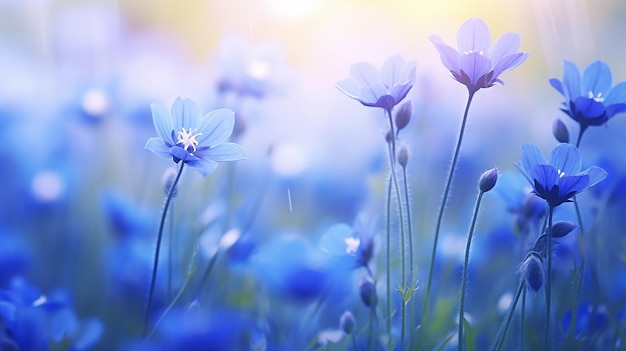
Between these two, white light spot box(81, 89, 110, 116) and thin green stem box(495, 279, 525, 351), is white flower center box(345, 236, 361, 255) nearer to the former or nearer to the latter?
thin green stem box(495, 279, 525, 351)

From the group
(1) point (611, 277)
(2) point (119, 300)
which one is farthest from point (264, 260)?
(1) point (611, 277)

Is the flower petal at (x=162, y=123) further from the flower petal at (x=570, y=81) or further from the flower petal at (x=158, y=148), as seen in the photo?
the flower petal at (x=570, y=81)

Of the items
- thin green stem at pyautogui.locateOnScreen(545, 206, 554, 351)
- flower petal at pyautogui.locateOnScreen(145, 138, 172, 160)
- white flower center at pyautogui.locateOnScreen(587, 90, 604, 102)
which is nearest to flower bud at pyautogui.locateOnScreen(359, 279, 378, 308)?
thin green stem at pyautogui.locateOnScreen(545, 206, 554, 351)

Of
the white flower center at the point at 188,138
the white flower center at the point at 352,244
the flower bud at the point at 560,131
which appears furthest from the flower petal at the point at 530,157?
the white flower center at the point at 188,138

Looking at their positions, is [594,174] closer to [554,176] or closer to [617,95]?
[554,176]

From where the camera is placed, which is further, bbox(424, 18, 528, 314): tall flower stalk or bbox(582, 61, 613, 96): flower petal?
bbox(582, 61, 613, 96): flower petal
